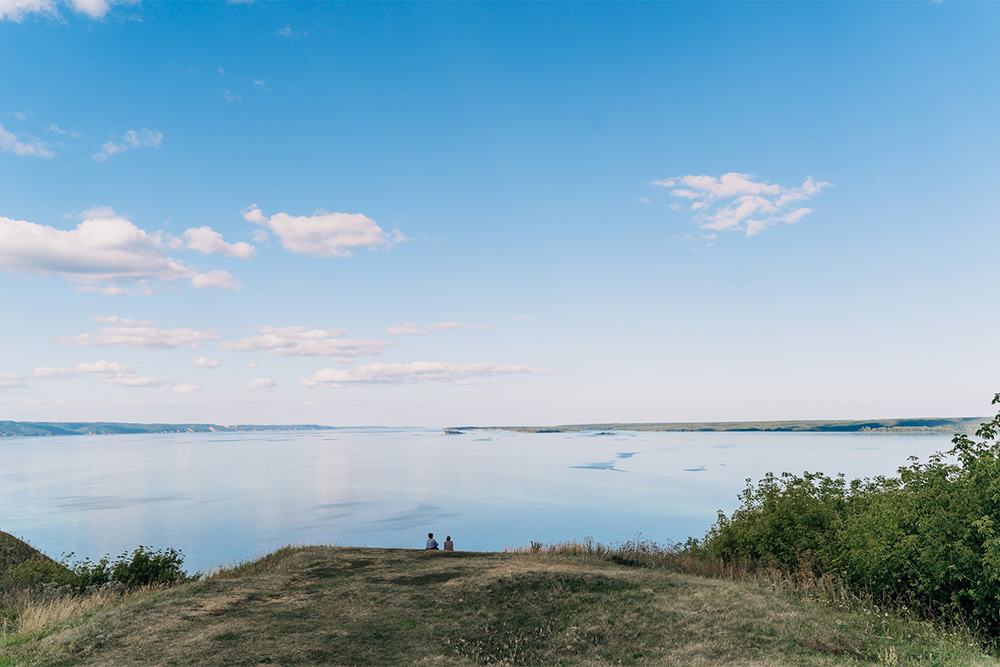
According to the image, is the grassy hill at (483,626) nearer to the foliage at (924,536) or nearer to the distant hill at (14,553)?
the foliage at (924,536)

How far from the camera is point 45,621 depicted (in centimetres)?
1358

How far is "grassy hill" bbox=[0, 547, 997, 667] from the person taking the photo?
10875 millimetres

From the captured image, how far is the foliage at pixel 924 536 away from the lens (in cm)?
1254

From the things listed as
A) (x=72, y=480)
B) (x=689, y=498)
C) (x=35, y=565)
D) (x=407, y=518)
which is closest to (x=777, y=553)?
(x=35, y=565)

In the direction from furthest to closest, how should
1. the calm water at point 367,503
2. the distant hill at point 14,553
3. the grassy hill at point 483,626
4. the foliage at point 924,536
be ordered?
the calm water at point 367,503 < the distant hill at point 14,553 < the foliage at point 924,536 < the grassy hill at point 483,626

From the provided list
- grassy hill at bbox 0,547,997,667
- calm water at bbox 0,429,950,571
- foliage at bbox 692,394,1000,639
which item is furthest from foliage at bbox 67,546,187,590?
foliage at bbox 692,394,1000,639

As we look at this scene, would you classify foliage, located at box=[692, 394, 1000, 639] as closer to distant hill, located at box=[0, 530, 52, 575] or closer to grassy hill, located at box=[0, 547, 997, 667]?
grassy hill, located at box=[0, 547, 997, 667]

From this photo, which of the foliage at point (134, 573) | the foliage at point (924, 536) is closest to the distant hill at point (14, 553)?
the foliage at point (134, 573)

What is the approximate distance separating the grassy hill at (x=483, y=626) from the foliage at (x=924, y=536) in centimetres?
146

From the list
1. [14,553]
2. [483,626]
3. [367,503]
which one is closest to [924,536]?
[483,626]

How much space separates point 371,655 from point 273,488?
95.2m

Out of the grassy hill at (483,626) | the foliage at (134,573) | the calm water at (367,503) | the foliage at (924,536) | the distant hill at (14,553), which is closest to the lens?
the grassy hill at (483,626)

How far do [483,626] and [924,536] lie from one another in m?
11.1

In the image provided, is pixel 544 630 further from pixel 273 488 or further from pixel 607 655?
pixel 273 488
